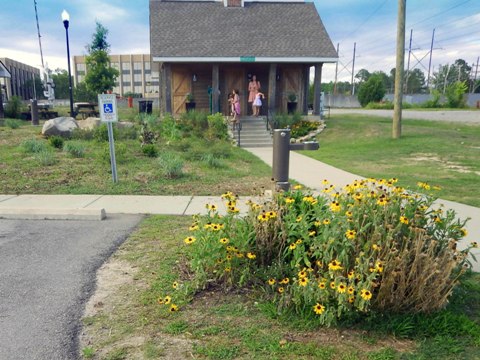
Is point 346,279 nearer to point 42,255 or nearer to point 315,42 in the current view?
point 42,255

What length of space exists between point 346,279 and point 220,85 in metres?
18.9

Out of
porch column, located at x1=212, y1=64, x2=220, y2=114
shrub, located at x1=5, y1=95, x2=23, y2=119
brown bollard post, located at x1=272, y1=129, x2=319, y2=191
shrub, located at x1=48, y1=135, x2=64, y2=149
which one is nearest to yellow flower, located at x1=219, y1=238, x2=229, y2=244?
brown bollard post, located at x1=272, y1=129, x2=319, y2=191

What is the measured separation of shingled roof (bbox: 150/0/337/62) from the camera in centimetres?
1856

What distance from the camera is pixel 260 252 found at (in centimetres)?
352

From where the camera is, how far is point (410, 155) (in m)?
12.6

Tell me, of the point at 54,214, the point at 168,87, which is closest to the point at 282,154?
the point at 54,214

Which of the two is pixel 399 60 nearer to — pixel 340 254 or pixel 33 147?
pixel 33 147

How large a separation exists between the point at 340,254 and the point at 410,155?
432 inches

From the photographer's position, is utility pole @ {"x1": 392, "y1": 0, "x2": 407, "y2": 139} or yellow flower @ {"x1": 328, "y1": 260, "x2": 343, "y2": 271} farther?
utility pole @ {"x1": 392, "y1": 0, "x2": 407, "y2": 139}

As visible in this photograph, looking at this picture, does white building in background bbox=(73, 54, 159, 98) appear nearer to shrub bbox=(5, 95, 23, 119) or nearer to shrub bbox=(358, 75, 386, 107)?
shrub bbox=(358, 75, 386, 107)

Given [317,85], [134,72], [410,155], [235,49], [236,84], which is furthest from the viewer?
[134,72]

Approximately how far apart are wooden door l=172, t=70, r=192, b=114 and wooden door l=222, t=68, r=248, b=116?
6.52 ft

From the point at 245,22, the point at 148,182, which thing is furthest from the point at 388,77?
the point at 148,182

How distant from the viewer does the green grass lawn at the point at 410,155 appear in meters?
8.36
